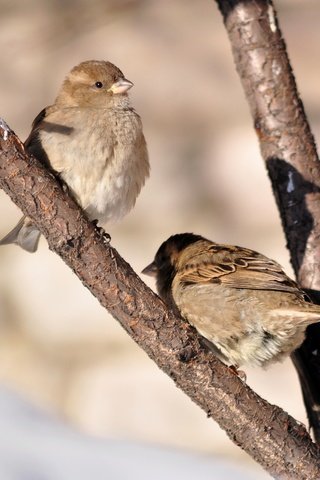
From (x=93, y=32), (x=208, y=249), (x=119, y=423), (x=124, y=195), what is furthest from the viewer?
(x=93, y=32)

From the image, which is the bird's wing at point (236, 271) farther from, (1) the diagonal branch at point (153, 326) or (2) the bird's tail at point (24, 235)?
(1) the diagonal branch at point (153, 326)

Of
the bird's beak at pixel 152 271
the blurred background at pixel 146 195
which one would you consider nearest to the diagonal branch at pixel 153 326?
the bird's beak at pixel 152 271

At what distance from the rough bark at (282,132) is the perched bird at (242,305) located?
0.39 feet

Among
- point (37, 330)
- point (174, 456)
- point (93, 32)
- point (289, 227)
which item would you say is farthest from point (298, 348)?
point (93, 32)

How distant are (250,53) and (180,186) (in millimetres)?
3798

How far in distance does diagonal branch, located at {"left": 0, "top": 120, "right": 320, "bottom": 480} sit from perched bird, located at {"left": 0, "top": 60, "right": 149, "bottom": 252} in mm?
740

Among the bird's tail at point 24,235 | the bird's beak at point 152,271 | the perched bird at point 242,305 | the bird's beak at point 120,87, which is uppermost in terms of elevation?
the bird's beak at point 120,87

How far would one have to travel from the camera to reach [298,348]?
12.9ft

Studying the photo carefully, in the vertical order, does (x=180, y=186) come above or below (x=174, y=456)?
above

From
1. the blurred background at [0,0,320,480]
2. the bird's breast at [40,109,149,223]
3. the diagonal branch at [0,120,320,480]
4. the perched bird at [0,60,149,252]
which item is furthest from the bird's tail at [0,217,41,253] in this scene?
the blurred background at [0,0,320,480]

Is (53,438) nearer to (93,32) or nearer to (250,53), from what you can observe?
(250,53)

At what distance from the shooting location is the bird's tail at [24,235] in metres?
3.88

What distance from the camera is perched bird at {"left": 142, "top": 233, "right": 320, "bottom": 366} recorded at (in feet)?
12.7

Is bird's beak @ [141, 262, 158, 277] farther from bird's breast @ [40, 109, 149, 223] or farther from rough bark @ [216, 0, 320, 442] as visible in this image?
rough bark @ [216, 0, 320, 442]
